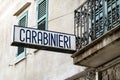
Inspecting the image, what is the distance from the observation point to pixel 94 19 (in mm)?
8625

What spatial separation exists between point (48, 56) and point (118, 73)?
3.61m

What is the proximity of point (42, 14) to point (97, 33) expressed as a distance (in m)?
4.41

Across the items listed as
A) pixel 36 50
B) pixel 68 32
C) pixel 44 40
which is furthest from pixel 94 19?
pixel 36 50

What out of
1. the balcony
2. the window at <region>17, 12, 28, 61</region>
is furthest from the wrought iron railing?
the window at <region>17, 12, 28, 61</region>

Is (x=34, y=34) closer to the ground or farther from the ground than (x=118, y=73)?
farther from the ground

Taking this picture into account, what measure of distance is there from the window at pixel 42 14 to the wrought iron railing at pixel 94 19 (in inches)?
112

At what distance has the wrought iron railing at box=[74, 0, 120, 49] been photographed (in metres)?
8.16

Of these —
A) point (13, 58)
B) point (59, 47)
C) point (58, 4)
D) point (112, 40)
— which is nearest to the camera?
point (112, 40)

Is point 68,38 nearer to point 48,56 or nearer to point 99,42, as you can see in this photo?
point 99,42

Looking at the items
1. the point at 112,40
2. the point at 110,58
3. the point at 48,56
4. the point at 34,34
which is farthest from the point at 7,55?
the point at 112,40

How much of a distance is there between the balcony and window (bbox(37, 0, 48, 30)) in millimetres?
2909

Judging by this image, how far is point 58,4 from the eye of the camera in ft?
38.3

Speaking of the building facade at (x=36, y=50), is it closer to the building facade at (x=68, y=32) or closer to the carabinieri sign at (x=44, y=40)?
the building facade at (x=68, y=32)

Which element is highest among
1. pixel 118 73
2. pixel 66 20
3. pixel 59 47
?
pixel 66 20
